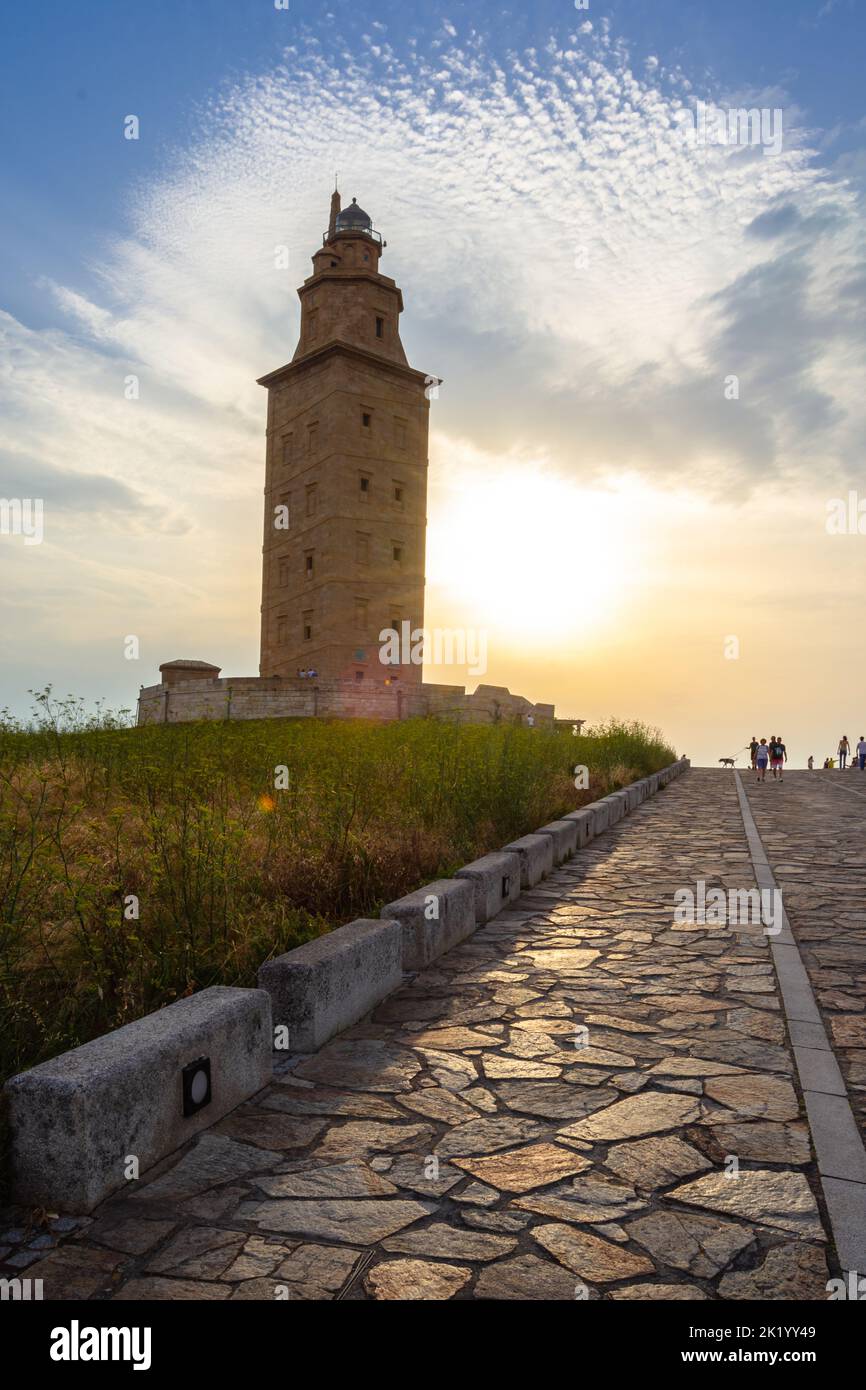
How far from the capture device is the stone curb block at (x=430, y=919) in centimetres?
570

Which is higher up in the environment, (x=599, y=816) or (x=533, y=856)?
(x=599, y=816)

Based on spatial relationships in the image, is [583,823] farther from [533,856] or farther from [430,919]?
[430,919]

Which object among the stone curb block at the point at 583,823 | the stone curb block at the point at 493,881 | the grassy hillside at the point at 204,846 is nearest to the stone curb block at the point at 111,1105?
the grassy hillside at the point at 204,846

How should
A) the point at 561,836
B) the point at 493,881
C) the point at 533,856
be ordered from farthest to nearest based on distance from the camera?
the point at 561,836 < the point at 533,856 < the point at 493,881

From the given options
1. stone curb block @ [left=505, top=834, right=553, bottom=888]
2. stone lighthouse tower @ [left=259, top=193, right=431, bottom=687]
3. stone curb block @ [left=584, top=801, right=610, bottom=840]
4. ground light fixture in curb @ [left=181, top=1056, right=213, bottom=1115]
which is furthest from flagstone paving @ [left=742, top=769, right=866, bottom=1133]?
stone lighthouse tower @ [left=259, top=193, right=431, bottom=687]

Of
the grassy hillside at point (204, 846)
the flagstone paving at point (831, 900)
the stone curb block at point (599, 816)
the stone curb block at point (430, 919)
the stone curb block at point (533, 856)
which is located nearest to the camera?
the grassy hillside at point (204, 846)

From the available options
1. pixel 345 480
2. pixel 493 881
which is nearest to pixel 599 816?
pixel 493 881

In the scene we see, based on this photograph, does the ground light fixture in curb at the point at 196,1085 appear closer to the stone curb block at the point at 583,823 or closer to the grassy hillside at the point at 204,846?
the grassy hillside at the point at 204,846

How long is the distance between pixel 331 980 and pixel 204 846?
1.37 metres

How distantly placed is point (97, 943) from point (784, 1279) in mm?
3208

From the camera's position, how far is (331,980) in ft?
14.4

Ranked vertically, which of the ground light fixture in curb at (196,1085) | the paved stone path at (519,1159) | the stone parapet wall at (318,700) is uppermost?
the stone parapet wall at (318,700)

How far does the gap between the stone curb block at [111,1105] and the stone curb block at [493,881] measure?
11.7 feet
